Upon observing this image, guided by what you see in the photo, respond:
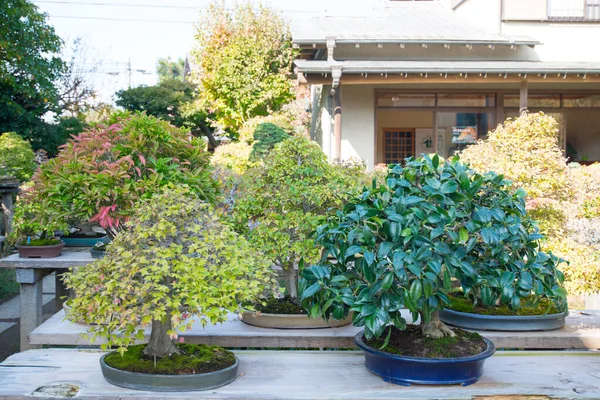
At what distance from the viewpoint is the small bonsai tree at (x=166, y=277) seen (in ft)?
7.77

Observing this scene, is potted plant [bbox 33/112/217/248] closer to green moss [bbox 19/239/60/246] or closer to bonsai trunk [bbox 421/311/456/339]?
green moss [bbox 19/239/60/246]

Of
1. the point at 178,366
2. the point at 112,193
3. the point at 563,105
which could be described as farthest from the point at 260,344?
the point at 563,105

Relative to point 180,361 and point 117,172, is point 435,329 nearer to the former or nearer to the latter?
point 180,361


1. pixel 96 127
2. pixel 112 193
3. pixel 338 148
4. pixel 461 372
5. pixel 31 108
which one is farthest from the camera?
pixel 31 108

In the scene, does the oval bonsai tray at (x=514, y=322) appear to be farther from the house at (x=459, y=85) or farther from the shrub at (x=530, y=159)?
the house at (x=459, y=85)

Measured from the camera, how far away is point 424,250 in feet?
7.91

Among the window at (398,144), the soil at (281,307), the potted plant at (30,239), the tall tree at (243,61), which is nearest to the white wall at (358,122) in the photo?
the window at (398,144)

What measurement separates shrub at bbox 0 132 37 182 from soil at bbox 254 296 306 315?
26.2ft

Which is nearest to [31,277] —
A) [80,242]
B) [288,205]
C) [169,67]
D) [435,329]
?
[80,242]

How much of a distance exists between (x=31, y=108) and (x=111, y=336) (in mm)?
15576

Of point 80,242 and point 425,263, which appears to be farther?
point 80,242

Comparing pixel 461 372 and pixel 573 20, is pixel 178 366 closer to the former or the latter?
pixel 461 372

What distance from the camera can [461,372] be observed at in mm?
2547

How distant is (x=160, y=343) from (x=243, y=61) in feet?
49.1
